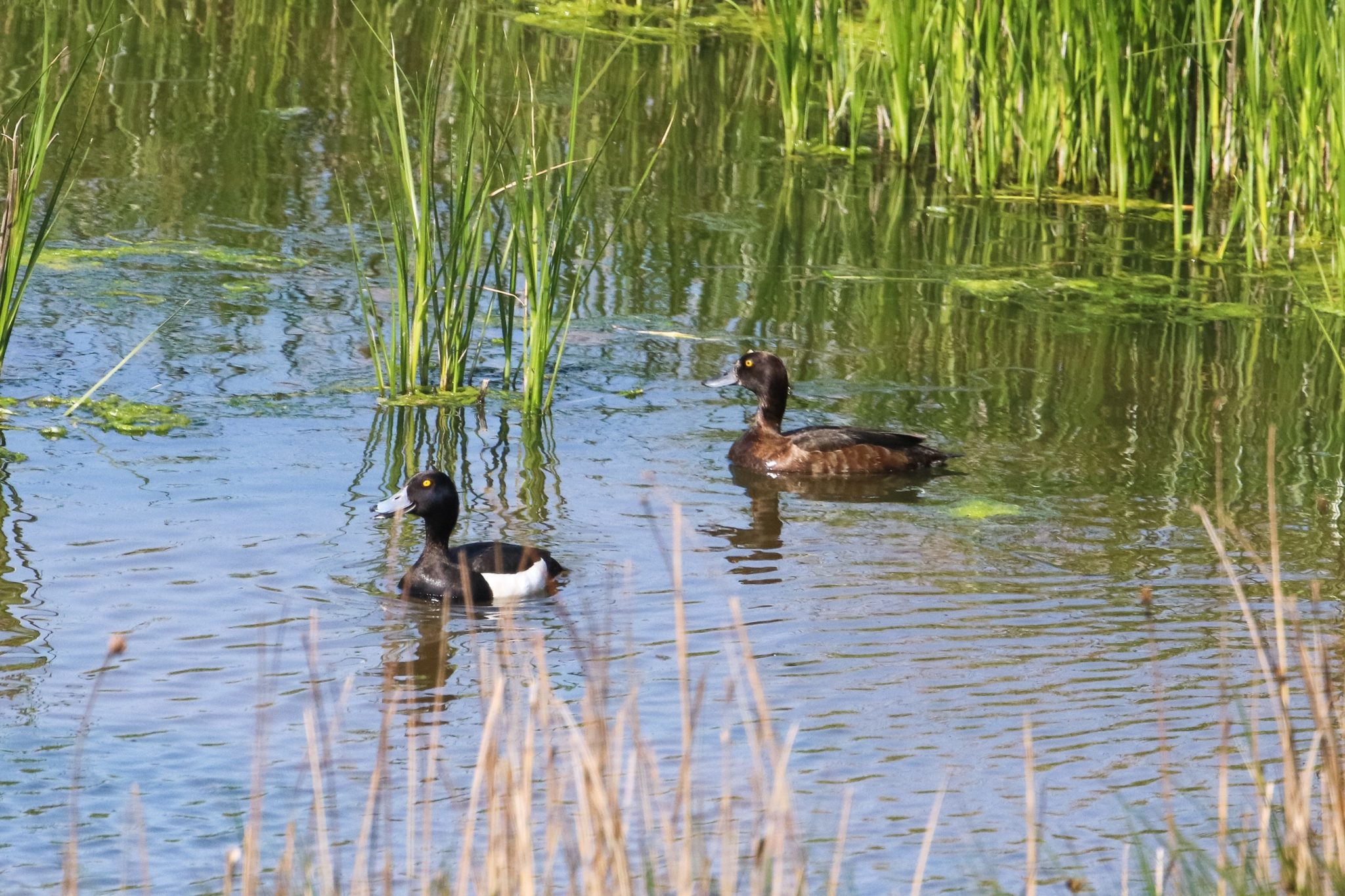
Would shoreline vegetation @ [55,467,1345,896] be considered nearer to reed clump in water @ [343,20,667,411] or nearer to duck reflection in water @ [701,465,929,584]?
duck reflection in water @ [701,465,929,584]

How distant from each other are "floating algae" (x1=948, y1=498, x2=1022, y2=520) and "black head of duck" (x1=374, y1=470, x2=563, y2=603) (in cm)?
202

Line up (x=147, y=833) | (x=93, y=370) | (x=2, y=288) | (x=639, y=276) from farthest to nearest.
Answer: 1. (x=639, y=276)
2. (x=93, y=370)
3. (x=2, y=288)
4. (x=147, y=833)

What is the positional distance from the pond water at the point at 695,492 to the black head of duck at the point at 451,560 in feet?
0.44

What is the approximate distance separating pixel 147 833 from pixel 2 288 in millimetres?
4110

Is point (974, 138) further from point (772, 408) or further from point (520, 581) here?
point (520, 581)

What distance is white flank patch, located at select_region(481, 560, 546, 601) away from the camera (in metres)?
7.37

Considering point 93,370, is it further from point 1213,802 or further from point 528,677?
point 1213,802

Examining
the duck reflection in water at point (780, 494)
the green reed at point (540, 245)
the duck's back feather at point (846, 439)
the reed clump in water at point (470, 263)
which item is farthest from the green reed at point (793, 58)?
the duck reflection in water at point (780, 494)

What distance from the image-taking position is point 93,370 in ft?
32.3

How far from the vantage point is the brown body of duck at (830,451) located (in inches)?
373

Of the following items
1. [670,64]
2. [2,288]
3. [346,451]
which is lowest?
[346,451]

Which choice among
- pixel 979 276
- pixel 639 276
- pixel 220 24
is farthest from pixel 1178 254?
pixel 220 24

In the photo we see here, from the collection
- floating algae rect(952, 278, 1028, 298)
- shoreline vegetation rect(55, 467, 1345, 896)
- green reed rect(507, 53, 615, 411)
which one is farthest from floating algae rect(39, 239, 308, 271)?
shoreline vegetation rect(55, 467, 1345, 896)

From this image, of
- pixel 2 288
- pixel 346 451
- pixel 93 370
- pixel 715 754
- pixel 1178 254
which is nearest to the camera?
pixel 715 754
